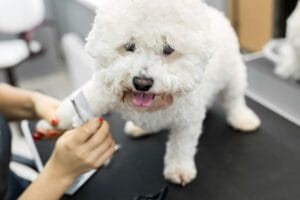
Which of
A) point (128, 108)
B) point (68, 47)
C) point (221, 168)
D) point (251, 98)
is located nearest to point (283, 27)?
point (251, 98)

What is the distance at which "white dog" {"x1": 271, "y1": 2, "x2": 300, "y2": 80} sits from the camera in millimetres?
998

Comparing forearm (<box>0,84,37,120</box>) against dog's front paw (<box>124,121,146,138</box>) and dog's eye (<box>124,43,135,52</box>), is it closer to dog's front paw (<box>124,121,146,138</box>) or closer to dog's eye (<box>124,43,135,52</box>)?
dog's front paw (<box>124,121,146,138</box>)

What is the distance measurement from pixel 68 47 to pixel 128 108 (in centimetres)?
114

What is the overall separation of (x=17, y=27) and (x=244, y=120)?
1466mm

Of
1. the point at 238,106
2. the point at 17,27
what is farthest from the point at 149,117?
the point at 17,27

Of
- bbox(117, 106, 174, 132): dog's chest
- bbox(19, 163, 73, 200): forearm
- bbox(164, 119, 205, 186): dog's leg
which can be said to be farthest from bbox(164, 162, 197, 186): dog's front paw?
bbox(19, 163, 73, 200): forearm

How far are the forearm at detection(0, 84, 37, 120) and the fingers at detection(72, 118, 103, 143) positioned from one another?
12.2 inches

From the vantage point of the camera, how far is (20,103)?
0.99 m

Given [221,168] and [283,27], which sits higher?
[283,27]

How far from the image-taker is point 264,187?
81cm

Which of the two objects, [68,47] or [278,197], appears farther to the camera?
[68,47]

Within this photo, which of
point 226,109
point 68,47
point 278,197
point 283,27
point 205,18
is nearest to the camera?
point 205,18

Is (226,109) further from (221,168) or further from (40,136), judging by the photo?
(40,136)

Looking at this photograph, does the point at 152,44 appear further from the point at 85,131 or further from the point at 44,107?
the point at 44,107
